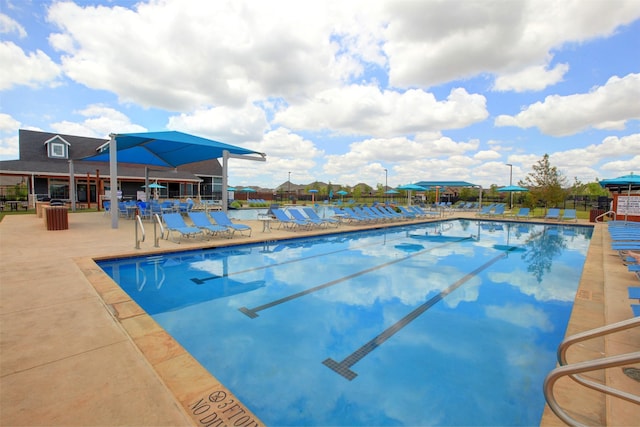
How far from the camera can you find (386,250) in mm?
8867

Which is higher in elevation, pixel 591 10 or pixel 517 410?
pixel 591 10

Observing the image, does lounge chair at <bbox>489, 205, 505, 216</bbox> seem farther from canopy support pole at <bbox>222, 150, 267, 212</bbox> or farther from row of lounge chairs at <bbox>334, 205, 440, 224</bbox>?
canopy support pole at <bbox>222, 150, 267, 212</bbox>

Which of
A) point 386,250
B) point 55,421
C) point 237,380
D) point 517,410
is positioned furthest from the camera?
point 386,250

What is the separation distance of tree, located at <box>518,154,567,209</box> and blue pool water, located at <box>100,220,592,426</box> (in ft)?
58.9

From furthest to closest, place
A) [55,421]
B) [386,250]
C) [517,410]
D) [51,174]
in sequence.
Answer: [51,174]
[386,250]
[517,410]
[55,421]

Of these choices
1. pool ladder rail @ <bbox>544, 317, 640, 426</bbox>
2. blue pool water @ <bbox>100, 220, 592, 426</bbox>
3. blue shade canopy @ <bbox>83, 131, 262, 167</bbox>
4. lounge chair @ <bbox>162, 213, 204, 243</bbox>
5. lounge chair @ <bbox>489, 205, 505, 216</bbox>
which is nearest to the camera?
pool ladder rail @ <bbox>544, 317, 640, 426</bbox>

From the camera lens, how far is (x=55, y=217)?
947 centimetres

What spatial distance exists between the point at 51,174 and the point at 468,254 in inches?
973

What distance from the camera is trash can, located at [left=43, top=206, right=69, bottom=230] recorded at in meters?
9.41

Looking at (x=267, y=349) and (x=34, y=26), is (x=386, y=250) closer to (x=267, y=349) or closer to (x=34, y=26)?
(x=267, y=349)

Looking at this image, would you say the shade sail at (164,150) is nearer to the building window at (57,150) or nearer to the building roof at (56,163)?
the building roof at (56,163)

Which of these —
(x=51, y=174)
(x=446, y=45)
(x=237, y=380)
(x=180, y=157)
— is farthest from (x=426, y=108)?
(x=51, y=174)

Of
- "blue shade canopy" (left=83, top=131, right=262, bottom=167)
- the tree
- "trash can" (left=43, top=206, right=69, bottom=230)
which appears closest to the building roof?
"blue shade canopy" (left=83, top=131, right=262, bottom=167)

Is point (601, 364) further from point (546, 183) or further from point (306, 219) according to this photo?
point (546, 183)
